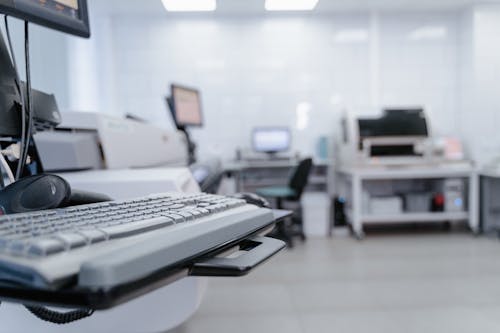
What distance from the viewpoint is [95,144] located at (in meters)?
1.04

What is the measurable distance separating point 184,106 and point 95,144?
5.49 feet

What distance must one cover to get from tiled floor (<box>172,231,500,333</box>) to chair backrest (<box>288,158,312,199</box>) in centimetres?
58

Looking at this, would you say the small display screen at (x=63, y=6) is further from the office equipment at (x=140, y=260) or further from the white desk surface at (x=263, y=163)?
the white desk surface at (x=263, y=163)

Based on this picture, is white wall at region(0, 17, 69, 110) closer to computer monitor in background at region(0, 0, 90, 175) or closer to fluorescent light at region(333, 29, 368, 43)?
computer monitor in background at region(0, 0, 90, 175)

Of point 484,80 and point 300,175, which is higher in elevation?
point 484,80

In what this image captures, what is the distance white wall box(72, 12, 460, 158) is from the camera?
392 cm

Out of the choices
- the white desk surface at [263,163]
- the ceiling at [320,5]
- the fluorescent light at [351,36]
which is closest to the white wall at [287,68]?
the fluorescent light at [351,36]

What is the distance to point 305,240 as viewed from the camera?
3305 mm

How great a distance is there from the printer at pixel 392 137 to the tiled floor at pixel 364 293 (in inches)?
35.5

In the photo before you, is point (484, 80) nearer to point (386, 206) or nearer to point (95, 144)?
point (386, 206)

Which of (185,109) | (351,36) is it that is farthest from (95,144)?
(351,36)

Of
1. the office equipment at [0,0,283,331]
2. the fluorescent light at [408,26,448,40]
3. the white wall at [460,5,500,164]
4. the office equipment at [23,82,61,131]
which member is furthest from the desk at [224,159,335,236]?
the office equipment at [0,0,283,331]

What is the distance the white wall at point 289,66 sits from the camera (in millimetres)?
3918

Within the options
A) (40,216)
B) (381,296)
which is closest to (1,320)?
(40,216)
